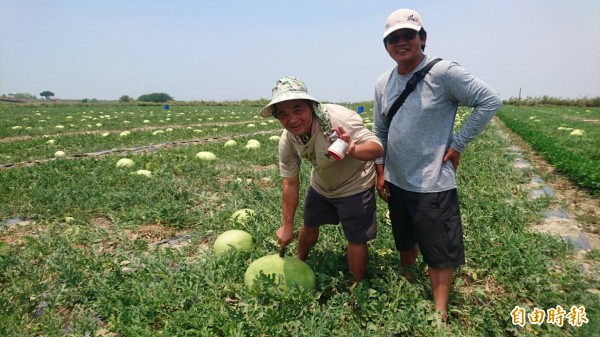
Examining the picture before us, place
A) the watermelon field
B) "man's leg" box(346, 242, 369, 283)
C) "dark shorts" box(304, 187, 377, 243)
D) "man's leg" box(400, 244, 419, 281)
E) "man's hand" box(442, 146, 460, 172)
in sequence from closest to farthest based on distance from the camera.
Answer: "man's hand" box(442, 146, 460, 172)
the watermelon field
"dark shorts" box(304, 187, 377, 243)
"man's leg" box(346, 242, 369, 283)
"man's leg" box(400, 244, 419, 281)

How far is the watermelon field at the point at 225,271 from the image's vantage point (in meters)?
2.52

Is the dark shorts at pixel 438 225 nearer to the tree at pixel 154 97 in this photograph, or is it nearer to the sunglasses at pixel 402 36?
the sunglasses at pixel 402 36

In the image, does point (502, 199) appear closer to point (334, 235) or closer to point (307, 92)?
point (334, 235)

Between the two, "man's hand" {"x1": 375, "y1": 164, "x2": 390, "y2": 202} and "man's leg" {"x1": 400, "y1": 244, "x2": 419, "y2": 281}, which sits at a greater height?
"man's hand" {"x1": 375, "y1": 164, "x2": 390, "y2": 202}

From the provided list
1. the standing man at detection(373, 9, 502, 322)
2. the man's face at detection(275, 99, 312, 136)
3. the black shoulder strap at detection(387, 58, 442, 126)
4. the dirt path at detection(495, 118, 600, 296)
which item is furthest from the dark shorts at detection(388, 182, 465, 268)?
the dirt path at detection(495, 118, 600, 296)

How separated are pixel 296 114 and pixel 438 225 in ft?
3.80

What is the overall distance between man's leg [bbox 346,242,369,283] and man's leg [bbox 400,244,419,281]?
0.35 m

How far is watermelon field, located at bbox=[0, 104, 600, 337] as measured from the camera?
99.1 inches

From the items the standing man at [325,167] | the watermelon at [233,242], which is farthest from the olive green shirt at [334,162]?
the watermelon at [233,242]

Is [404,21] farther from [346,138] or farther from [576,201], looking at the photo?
[576,201]

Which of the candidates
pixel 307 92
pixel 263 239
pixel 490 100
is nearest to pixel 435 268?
pixel 490 100

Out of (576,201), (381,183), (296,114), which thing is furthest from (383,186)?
(576,201)

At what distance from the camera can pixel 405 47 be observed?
2.28 m
